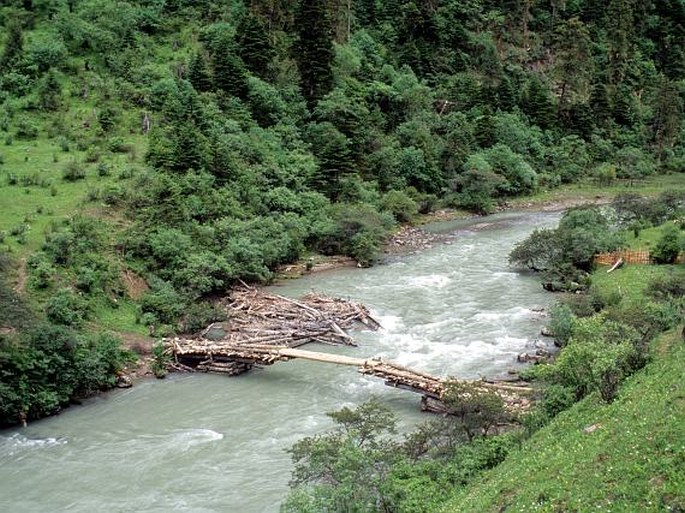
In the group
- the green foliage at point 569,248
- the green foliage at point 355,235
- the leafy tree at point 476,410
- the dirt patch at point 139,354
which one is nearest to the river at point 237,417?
the dirt patch at point 139,354

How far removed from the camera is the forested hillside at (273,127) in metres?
39.9

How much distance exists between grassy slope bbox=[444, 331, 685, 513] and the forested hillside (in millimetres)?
22023

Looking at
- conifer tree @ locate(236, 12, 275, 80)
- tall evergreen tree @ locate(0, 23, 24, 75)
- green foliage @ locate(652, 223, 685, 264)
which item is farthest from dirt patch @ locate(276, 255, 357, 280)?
tall evergreen tree @ locate(0, 23, 24, 75)

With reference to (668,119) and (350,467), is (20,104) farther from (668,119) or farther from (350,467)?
(668,119)

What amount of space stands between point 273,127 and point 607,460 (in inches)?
1939

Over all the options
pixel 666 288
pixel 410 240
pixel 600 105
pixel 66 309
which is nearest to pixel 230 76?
pixel 410 240

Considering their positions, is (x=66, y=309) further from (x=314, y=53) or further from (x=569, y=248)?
(x=314, y=53)

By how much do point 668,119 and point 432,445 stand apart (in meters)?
78.6

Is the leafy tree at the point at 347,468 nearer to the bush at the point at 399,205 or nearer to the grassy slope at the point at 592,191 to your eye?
the bush at the point at 399,205

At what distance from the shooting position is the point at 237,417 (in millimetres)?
27656

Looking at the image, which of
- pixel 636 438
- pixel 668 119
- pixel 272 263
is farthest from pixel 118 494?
pixel 668 119

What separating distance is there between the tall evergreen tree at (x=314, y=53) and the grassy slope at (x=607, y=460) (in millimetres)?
51745

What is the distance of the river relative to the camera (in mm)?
22531

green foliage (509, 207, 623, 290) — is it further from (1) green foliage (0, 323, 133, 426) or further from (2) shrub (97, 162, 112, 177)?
(2) shrub (97, 162, 112, 177)
